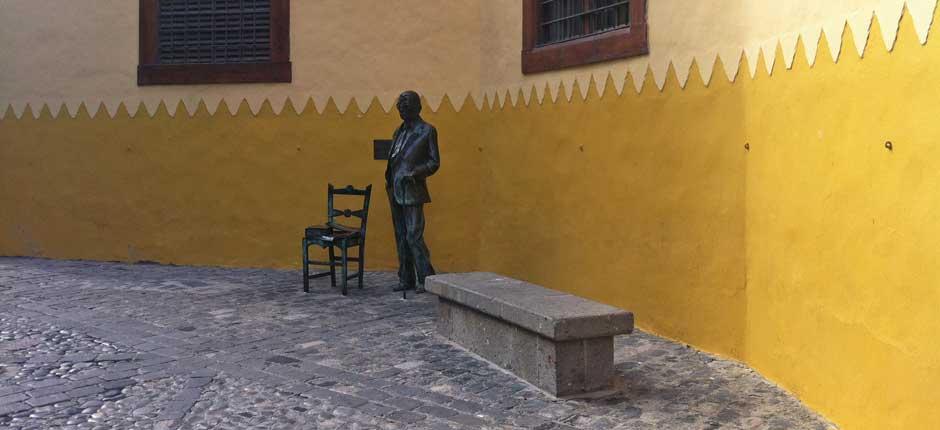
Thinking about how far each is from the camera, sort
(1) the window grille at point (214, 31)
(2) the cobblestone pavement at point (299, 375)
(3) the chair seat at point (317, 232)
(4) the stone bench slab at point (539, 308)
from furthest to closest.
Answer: (1) the window grille at point (214, 31) → (3) the chair seat at point (317, 232) → (4) the stone bench slab at point (539, 308) → (2) the cobblestone pavement at point (299, 375)

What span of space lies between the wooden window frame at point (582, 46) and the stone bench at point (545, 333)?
2.15 metres

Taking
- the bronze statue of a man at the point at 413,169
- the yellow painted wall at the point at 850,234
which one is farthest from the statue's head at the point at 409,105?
the yellow painted wall at the point at 850,234

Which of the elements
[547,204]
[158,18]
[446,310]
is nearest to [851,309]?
[446,310]

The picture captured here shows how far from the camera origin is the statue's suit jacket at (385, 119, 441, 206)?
8.30 meters

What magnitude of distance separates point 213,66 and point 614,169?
15.9ft

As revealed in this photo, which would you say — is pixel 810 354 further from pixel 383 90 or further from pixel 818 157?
pixel 383 90

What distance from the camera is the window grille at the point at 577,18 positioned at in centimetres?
768

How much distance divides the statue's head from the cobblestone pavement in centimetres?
160

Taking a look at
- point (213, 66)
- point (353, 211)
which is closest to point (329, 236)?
point (353, 211)

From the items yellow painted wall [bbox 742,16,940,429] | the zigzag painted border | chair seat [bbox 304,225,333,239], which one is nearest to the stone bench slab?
yellow painted wall [bbox 742,16,940,429]

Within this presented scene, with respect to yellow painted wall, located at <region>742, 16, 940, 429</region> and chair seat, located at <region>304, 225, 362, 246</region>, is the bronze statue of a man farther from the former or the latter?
yellow painted wall, located at <region>742, 16, 940, 429</region>

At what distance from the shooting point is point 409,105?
834 cm

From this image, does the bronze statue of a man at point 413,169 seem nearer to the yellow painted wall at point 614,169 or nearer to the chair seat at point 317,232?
the chair seat at point 317,232

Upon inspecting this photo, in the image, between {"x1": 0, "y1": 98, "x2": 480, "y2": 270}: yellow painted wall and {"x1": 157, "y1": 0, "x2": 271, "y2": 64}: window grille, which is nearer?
{"x1": 0, "y1": 98, "x2": 480, "y2": 270}: yellow painted wall
